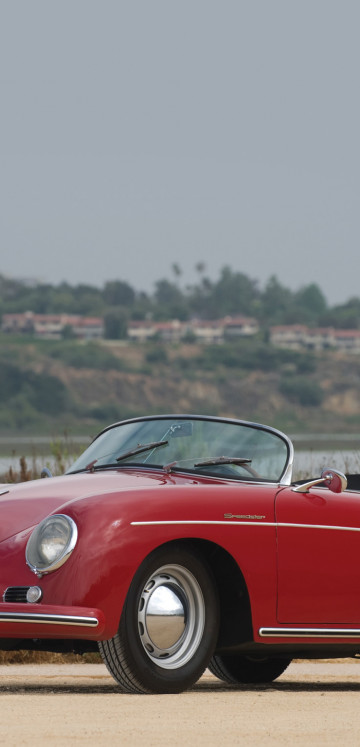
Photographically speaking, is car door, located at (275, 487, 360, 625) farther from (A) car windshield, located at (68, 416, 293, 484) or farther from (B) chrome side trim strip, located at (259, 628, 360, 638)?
(A) car windshield, located at (68, 416, 293, 484)

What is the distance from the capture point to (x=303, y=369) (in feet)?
626

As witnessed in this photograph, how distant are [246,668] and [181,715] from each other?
6.84 feet

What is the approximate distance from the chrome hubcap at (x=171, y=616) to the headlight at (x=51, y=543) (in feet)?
1.42

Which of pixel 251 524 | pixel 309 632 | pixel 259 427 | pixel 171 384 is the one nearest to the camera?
pixel 251 524

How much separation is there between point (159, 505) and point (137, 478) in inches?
21.0

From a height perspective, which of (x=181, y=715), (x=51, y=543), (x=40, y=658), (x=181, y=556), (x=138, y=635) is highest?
(x=51, y=543)

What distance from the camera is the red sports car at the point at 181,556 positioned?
6957mm

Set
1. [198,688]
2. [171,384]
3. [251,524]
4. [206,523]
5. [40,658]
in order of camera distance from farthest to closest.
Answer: [171,384] < [40,658] < [198,688] < [251,524] < [206,523]

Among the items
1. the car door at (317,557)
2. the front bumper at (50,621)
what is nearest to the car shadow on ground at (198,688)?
the car door at (317,557)

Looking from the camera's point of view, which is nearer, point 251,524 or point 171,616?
point 171,616

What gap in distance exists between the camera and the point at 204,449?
8.09m

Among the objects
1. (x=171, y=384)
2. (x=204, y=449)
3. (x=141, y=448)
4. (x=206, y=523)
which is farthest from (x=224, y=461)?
(x=171, y=384)

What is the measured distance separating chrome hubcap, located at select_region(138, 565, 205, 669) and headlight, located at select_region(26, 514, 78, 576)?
1.42 ft

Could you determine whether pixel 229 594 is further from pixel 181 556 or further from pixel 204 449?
pixel 204 449
